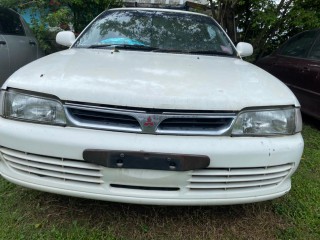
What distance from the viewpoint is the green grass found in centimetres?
226

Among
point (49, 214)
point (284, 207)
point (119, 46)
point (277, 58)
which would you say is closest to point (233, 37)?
point (277, 58)

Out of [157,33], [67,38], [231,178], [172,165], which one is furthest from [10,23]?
[231,178]

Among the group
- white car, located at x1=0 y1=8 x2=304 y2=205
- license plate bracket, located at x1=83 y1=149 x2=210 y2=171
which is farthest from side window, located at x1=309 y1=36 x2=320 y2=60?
license plate bracket, located at x1=83 y1=149 x2=210 y2=171

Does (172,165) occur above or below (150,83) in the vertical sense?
below

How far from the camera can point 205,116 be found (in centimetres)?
201

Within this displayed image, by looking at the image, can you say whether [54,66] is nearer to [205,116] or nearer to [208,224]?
[205,116]

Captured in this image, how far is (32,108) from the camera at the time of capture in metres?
2.10

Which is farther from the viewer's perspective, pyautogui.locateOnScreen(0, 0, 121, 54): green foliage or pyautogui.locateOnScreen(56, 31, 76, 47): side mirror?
pyautogui.locateOnScreen(0, 0, 121, 54): green foliage

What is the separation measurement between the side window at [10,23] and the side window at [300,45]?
4.36 m

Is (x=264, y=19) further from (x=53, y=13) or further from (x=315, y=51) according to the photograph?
(x=53, y=13)

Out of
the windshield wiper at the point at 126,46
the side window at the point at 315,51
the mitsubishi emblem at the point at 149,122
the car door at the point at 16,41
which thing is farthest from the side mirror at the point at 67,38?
the side window at the point at 315,51

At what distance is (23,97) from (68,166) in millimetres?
507

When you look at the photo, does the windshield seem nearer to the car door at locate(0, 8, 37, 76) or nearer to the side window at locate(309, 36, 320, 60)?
the side window at locate(309, 36, 320, 60)

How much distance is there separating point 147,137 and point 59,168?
540 mm
